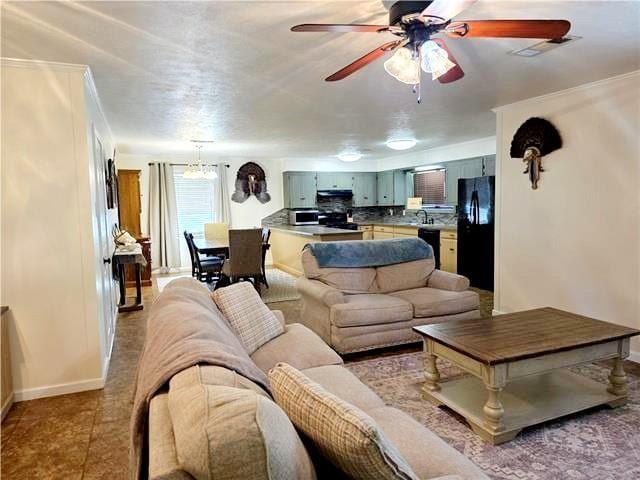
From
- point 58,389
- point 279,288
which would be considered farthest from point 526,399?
point 279,288

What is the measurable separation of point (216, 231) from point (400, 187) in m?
4.05

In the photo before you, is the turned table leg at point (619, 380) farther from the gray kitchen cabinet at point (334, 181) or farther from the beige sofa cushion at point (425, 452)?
the gray kitchen cabinet at point (334, 181)

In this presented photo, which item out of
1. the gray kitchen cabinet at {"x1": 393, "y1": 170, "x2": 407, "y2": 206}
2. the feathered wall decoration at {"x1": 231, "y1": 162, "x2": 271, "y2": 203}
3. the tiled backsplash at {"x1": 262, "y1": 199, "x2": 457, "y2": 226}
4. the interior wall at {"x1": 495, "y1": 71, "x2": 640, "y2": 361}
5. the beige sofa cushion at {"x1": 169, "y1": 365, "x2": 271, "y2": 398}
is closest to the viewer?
the beige sofa cushion at {"x1": 169, "y1": 365, "x2": 271, "y2": 398}

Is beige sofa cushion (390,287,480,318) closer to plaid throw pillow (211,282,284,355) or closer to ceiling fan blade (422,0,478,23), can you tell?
plaid throw pillow (211,282,284,355)

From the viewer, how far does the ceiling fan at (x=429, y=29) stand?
1.65 meters

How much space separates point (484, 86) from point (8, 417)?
4258mm

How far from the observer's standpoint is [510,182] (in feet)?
14.8

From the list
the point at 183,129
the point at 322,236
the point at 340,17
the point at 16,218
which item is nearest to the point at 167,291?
the point at 16,218

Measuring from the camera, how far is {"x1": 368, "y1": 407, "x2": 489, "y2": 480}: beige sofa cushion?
134 centimetres

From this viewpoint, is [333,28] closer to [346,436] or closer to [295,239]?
[346,436]

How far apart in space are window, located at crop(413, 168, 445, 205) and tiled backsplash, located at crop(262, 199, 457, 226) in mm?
330

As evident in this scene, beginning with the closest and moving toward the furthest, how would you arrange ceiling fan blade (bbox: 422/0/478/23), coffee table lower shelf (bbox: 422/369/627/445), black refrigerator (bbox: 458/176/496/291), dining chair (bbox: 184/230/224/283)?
ceiling fan blade (bbox: 422/0/478/23)
coffee table lower shelf (bbox: 422/369/627/445)
black refrigerator (bbox: 458/176/496/291)
dining chair (bbox: 184/230/224/283)

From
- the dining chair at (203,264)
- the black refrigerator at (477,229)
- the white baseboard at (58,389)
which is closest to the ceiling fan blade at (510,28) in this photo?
the white baseboard at (58,389)

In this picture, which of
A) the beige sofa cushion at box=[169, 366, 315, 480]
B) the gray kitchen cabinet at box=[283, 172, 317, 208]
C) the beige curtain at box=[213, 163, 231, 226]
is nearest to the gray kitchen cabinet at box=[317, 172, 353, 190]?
the gray kitchen cabinet at box=[283, 172, 317, 208]
